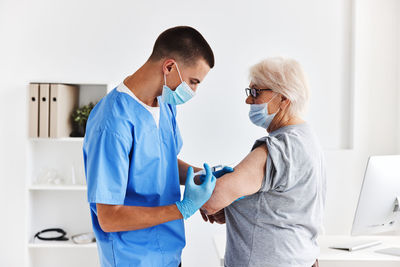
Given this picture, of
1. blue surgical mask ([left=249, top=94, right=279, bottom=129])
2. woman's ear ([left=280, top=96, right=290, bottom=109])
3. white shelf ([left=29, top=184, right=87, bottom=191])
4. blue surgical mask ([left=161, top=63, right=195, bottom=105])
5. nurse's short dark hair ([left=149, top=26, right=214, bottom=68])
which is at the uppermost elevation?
nurse's short dark hair ([left=149, top=26, right=214, bottom=68])

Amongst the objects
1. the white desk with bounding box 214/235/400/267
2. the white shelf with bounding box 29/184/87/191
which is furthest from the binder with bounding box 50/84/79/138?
the white desk with bounding box 214/235/400/267

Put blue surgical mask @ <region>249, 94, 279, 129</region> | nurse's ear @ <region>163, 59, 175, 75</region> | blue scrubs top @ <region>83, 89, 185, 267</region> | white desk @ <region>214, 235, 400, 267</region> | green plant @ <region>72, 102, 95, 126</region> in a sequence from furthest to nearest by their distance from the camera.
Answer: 1. green plant @ <region>72, 102, 95, 126</region>
2. white desk @ <region>214, 235, 400, 267</region>
3. blue surgical mask @ <region>249, 94, 279, 129</region>
4. nurse's ear @ <region>163, 59, 175, 75</region>
5. blue scrubs top @ <region>83, 89, 185, 267</region>

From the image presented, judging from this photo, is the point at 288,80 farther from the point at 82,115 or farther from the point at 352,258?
the point at 82,115

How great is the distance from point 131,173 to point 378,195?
1225mm

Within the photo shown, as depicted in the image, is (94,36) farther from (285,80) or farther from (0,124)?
(285,80)

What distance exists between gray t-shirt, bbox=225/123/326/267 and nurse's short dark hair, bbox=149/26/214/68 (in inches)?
14.8

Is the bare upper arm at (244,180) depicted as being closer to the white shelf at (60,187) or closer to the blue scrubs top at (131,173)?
the blue scrubs top at (131,173)

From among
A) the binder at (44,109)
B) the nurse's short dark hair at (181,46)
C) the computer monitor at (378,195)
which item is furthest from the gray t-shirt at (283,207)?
the binder at (44,109)

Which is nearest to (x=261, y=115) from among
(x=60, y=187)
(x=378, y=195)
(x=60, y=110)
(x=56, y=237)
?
(x=378, y=195)

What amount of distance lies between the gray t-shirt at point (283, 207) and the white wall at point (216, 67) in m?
1.65

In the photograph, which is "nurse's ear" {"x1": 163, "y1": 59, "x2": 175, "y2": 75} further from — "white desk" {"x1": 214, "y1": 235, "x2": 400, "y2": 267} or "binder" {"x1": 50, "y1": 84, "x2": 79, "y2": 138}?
"binder" {"x1": 50, "y1": 84, "x2": 79, "y2": 138}

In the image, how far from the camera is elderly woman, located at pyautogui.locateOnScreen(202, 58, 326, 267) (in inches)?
55.2

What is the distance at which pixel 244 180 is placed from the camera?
139cm

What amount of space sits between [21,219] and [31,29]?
4.37 ft
